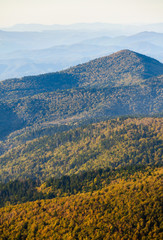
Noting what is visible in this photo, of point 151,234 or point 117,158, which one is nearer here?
point 151,234

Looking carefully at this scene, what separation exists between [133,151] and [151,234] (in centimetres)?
11579

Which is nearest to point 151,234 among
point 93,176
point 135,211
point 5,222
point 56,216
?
point 135,211

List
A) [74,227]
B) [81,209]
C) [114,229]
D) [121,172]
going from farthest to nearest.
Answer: [121,172]
[81,209]
[74,227]
[114,229]

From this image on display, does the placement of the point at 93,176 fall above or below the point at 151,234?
below

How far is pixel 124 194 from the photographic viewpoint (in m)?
109

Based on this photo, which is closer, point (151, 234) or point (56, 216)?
point (151, 234)

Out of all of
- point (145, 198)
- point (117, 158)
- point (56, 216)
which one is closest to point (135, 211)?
point (145, 198)

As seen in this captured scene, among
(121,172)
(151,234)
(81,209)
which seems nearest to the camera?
(151,234)

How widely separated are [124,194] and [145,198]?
33.1ft

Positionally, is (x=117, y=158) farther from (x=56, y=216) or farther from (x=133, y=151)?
(x=56, y=216)

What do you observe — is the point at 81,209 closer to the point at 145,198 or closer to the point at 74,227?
the point at 74,227

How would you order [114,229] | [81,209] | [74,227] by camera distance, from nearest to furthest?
[114,229]
[74,227]
[81,209]

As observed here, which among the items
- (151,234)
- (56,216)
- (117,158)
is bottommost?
(117,158)

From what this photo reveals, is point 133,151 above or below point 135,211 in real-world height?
below
